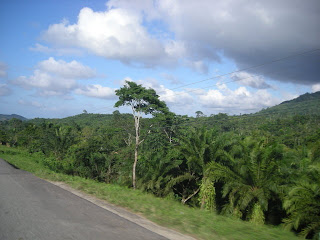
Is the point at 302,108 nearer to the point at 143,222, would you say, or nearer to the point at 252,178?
the point at 252,178

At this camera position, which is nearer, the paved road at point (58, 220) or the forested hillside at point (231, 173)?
the paved road at point (58, 220)

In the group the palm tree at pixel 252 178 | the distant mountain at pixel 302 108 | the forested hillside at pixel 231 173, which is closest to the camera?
the forested hillside at pixel 231 173

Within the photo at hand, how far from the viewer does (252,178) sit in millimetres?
12844

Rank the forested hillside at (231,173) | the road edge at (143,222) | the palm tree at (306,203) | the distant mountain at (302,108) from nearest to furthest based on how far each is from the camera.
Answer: the road edge at (143,222) → the palm tree at (306,203) → the forested hillside at (231,173) → the distant mountain at (302,108)

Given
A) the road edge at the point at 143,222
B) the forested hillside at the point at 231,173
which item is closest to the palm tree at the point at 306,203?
the forested hillside at the point at 231,173

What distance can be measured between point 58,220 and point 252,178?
1038cm

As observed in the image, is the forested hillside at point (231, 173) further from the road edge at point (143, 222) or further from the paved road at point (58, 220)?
the paved road at point (58, 220)

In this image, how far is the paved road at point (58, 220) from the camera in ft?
14.0

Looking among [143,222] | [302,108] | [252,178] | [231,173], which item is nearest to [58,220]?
[143,222]

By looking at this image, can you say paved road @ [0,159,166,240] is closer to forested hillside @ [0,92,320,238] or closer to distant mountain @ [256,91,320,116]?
forested hillside @ [0,92,320,238]

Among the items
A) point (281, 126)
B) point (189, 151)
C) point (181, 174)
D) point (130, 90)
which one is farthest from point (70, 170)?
point (281, 126)

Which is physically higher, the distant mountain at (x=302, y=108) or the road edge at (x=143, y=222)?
the distant mountain at (x=302, y=108)

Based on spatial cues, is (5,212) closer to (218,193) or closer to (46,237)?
(46,237)

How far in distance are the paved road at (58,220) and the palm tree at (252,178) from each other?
8717 mm
